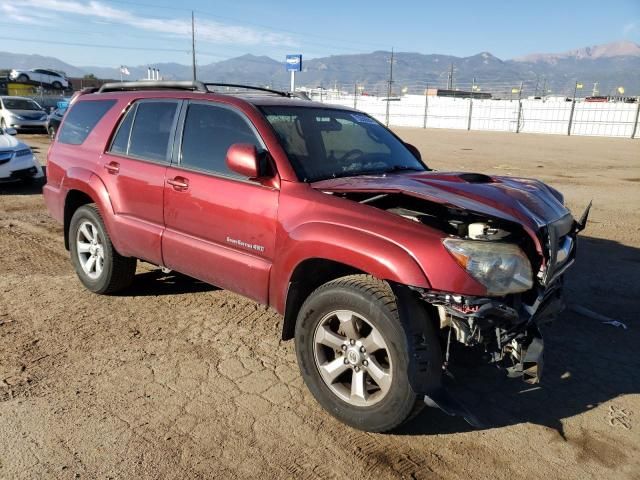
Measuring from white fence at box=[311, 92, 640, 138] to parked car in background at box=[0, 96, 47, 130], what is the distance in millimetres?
25326

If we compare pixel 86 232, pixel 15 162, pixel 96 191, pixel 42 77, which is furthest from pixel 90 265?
pixel 42 77

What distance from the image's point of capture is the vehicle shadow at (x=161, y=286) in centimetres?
512

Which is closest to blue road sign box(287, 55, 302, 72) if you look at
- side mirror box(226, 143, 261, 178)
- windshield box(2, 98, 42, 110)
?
windshield box(2, 98, 42, 110)

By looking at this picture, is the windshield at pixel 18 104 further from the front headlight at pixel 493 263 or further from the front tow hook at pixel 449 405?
the front tow hook at pixel 449 405

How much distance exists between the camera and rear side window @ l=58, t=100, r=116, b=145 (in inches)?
197

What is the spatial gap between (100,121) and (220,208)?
1.97m

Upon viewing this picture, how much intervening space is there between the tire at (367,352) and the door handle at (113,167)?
2.31 m

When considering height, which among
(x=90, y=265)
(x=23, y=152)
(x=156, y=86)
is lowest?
(x=90, y=265)

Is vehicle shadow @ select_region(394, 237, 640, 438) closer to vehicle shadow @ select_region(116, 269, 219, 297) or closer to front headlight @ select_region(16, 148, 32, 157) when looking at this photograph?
vehicle shadow @ select_region(116, 269, 219, 297)

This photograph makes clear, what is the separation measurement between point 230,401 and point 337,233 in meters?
1.24

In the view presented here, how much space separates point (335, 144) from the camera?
408cm

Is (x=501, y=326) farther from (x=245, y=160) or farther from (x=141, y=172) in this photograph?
Result: (x=141, y=172)

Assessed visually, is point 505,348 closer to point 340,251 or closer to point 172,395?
point 340,251

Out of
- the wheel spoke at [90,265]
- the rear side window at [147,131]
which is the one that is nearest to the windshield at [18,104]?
the wheel spoke at [90,265]
